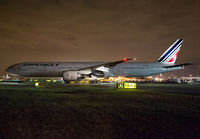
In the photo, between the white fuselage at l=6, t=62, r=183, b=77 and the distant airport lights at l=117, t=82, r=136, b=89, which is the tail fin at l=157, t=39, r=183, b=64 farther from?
the distant airport lights at l=117, t=82, r=136, b=89

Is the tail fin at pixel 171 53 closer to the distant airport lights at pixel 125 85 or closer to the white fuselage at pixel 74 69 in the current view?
the white fuselage at pixel 74 69

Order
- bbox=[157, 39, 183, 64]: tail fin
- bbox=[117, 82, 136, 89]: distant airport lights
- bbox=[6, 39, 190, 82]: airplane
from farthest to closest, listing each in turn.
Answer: bbox=[157, 39, 183, 64]: tail fin, bbox=[6, 39, 190, 82]: airplane, bbox=[117, 82, 136, 89]: distant airport lights

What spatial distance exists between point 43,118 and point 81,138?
10.5 feet

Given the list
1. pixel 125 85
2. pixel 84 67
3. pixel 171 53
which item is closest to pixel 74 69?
pixel 84 67

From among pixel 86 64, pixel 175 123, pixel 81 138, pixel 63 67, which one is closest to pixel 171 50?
pixel 86 64

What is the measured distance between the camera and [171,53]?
4616 centimetres

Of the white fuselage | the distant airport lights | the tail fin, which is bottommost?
the distant airport lights

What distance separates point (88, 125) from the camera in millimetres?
7289

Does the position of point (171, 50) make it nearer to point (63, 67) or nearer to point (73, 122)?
point (63, 67)

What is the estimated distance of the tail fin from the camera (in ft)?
151

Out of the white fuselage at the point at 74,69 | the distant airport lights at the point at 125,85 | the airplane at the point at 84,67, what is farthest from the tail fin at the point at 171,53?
the distant airport lights at the point at 125,85

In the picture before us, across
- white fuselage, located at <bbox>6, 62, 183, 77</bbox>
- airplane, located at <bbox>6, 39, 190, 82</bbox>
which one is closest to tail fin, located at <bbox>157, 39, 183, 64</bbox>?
airplane, located at <bbox>6, 39, 190, 82</bbox>

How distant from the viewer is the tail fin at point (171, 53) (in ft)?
151

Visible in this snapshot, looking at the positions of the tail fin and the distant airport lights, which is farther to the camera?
the tail fin
